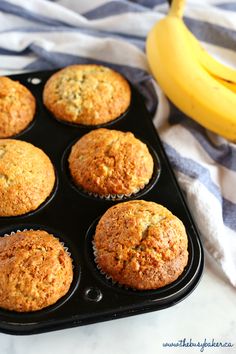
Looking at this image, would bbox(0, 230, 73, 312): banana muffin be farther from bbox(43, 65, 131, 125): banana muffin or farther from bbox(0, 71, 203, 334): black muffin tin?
bbox(43, 65, 131, 125): banana muffin

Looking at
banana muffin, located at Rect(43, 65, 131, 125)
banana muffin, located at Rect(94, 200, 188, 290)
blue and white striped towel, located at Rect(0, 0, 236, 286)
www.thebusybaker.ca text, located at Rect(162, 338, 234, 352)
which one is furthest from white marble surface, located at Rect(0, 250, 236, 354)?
banana muffin, located at Rect(43, 65, 131, 125)

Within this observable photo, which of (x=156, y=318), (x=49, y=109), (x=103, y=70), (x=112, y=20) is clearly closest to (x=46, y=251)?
(x=156, y=318)

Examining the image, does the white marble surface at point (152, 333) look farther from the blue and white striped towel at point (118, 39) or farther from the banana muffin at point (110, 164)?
the blue and white striped towel at point (118, 39)

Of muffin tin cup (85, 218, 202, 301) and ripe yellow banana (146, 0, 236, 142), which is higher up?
Result: ripe yellow banana (146, 0, 236, 142)

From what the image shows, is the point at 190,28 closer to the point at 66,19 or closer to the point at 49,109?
the point at 66,19

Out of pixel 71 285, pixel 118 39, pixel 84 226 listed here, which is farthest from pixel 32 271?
pixel 118 39
